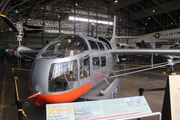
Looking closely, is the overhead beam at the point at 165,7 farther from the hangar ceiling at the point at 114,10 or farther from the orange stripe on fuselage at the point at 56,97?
the orange stripe on fuselage at the point at 56,97

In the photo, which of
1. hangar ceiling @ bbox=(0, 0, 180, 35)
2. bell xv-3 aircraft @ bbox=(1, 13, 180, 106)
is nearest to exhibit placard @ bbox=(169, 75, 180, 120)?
bell xv-3 aircraft @ bbox=(1, 13, 180, 106)

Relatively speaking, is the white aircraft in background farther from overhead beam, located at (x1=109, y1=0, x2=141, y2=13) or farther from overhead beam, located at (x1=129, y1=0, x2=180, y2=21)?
overhead beam, located at (x1=129, y1=0, x2=180, y2=21)

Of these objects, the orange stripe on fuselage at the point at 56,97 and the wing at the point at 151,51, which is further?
the wing at the point at 151,51

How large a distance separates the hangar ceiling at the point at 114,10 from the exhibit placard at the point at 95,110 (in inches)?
1139

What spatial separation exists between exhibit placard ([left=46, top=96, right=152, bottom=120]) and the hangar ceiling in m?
28.9

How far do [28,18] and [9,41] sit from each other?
6180mm

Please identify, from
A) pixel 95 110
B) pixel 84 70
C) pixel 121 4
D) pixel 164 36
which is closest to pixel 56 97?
pixel 84 70

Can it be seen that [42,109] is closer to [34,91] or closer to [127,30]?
[34,91]

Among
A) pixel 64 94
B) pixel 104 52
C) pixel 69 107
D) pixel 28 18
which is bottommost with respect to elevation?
pixel 64 94

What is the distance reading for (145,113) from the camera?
116 inches

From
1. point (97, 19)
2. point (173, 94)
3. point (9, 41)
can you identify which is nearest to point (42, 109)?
point (173, 94)

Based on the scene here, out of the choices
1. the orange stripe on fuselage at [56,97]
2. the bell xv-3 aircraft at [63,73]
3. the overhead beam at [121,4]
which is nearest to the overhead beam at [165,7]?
the overhead beam at [121,4]

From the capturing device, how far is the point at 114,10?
3781 cm

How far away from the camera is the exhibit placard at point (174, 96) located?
304cm
